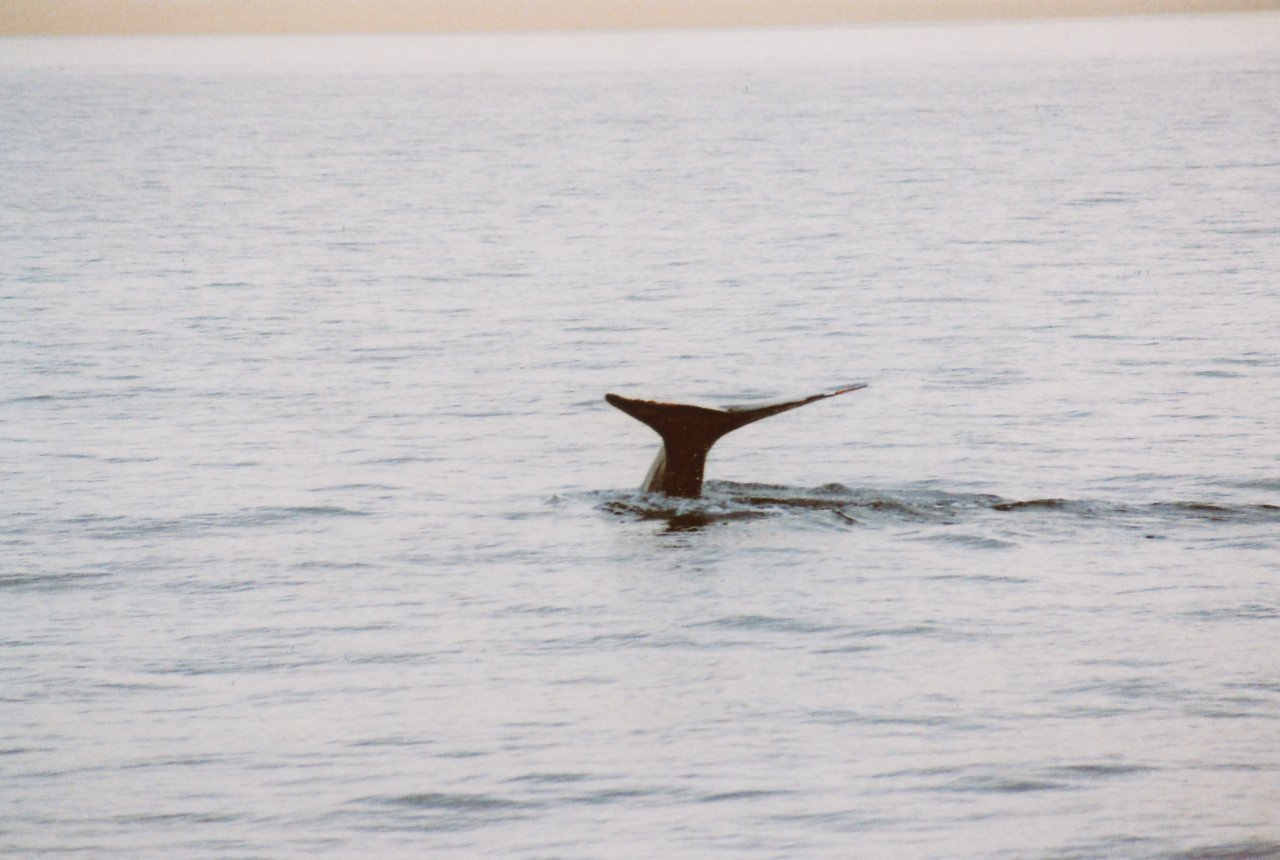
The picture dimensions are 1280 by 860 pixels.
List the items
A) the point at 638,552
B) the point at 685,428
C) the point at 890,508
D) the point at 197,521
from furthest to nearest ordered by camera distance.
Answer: the point at 197,521 < the point at 890,508 < the point at 685,428 < the point at 638,552

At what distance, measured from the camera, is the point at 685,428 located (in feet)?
A: 51.5

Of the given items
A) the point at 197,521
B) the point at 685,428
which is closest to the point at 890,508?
the point at 685,428

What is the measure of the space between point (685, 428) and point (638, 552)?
3.99 ft

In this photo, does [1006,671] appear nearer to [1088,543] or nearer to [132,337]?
[1088,543]

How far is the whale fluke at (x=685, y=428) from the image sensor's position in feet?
A: 48.2

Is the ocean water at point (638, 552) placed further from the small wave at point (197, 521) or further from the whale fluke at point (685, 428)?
the whale fluke at point (685, 428)

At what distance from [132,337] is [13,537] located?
520 inches

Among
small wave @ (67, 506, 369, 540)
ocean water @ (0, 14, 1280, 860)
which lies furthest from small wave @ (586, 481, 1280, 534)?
small wave @ (67, 506, 369, 540)

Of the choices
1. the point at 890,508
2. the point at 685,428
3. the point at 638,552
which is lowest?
the point at 638,552

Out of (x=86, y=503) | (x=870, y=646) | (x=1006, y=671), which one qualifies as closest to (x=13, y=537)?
(x=86, y=503)

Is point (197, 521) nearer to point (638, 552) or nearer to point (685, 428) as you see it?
point (638, 552)

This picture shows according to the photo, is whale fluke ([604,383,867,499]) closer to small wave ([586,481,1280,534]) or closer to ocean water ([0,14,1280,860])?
small wave ([586,481,1280,534])

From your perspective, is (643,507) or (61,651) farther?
(643,507)

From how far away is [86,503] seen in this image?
1761 cm
